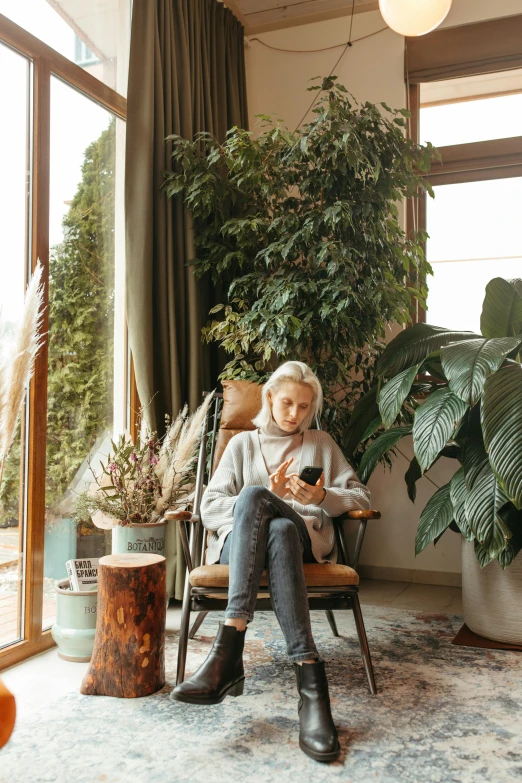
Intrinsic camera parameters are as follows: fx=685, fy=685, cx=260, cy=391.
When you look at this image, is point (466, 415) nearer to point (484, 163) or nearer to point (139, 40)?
point (484, 163)

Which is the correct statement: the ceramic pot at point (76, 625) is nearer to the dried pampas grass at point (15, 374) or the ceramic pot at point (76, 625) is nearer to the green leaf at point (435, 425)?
the dried pampas grass at point (15, 374)

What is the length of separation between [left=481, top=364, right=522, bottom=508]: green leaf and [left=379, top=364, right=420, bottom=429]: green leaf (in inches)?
12.6

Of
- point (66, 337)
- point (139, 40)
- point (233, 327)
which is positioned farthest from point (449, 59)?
point (66, 337)

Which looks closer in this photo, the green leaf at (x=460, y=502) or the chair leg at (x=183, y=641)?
the chair leg at (x=183, y=641)

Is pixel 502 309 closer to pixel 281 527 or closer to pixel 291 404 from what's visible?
pixel 291 404

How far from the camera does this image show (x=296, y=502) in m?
2.31

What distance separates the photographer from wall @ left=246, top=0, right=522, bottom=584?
3502 mm

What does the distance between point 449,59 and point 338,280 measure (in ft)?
5.56

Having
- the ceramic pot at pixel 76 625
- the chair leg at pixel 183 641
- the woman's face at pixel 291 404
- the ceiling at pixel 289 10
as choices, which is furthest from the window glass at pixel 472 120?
the ceramic pot at pixel 76 625

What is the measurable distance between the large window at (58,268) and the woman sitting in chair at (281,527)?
65cm

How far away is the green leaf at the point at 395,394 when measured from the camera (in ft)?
8.07

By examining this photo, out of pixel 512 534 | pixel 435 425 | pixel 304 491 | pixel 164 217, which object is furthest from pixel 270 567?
pixel 164 217

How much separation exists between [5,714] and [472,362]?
1.64 metres

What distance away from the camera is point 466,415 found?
2512mm
